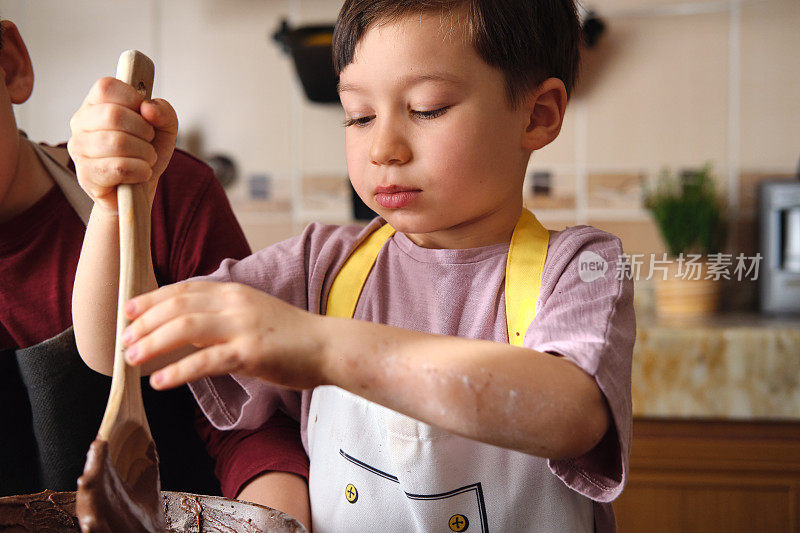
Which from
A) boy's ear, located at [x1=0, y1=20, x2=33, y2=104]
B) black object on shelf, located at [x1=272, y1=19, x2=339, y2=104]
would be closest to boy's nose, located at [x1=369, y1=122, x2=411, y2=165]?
boy's ear, located at [x1=0, y1=20, x2=33, y2=104]

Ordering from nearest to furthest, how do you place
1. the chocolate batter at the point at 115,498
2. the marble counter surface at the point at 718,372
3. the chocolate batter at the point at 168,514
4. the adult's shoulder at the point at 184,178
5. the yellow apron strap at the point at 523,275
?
the chocolate batter at the point at 115,498
the chocolate batter at the point at 168,514
the yellow apron strap at the point at 523,275
the adult's shoulder at the point at 184,178
the marble counter surface at the point at 718,372

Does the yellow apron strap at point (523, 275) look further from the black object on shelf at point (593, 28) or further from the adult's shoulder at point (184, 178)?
the black object on shelf at point (593, 28)

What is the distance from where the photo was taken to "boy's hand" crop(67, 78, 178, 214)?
50 cm

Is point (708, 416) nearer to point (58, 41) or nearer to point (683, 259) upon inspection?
point (683, 259)

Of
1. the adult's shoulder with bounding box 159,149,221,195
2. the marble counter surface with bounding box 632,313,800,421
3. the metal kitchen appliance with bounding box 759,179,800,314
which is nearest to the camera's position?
the adult's shoulder with bounding box 159,149,221,195

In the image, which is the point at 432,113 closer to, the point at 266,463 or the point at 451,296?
the point at 451,296

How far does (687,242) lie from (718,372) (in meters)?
0.40

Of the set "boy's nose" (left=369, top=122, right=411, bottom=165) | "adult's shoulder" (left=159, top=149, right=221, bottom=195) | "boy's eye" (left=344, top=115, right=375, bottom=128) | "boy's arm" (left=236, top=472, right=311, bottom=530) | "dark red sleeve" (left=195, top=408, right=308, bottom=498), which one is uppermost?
"boy's eye" (left=344, top=115, right=375, bottom=128)

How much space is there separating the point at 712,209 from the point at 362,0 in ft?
4.32

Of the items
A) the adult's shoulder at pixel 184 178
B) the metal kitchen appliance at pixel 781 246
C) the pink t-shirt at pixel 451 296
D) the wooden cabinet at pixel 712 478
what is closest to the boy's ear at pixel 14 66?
the adult's shoulder at pixel 184 178

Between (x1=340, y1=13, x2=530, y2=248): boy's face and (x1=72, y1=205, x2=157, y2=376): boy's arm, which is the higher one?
(x1=340, y1=13, x2=530, y2=248): boy's face

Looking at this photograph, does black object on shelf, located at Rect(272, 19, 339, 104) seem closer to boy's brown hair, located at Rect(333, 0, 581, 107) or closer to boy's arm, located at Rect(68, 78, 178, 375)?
boy's brown hair, located at Rect(333, 0, 581, 107)

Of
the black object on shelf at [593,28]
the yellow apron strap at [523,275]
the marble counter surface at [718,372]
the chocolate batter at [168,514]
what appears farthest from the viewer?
the black object on shelf at [593,28]

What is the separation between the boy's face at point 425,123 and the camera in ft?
1.85
